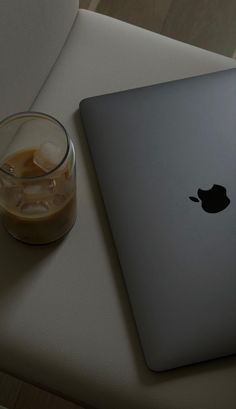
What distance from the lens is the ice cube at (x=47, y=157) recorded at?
0.61 meters

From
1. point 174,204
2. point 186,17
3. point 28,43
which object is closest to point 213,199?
point 174,204

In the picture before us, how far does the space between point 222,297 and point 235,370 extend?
0.07 metres

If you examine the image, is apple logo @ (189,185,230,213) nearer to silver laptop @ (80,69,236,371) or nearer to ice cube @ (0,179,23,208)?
silver laptop @ (80,69,236,371)

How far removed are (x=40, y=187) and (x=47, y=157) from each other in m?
0.05

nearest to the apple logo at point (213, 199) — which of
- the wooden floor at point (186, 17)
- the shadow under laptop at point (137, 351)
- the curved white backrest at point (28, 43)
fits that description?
the shadow under laptop at point (137, 351)

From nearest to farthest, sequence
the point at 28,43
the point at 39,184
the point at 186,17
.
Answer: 1. the point at 39,184
2. the point at 28,43
3. the point at 186,17

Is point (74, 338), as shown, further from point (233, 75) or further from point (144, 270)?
point (233, 75)

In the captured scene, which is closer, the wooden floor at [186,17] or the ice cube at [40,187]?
the ice cube at [40,187]

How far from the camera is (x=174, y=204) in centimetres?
65

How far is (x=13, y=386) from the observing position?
1.00 meters

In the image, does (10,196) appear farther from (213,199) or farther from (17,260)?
(213,199)

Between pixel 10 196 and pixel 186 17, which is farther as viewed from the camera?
pixel 186 17

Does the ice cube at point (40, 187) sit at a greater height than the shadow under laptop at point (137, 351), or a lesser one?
greater

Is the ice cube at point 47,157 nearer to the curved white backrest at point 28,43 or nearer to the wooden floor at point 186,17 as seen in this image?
the curved white backrest at point 28,43
